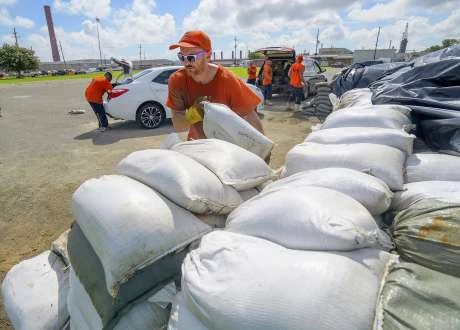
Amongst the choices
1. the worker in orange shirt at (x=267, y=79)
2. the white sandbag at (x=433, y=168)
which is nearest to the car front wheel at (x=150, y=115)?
the worker in orange shirt at (x=267, y=79)

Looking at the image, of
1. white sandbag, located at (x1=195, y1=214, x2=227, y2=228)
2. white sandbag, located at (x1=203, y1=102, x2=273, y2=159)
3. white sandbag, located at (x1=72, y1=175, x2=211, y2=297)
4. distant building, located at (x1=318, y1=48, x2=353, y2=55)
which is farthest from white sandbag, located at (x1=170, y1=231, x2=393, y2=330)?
distant building, located at (x1=318, y1=48, x2=353, y2=55)

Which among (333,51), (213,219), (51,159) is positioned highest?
(333,51)

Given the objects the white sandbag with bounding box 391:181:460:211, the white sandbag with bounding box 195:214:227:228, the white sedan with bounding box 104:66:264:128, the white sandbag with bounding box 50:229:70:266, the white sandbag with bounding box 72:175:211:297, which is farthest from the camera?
the white sedan with bounding box 104:66:264:128

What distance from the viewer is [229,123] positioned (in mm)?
1794

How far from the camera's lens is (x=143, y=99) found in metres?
6.62

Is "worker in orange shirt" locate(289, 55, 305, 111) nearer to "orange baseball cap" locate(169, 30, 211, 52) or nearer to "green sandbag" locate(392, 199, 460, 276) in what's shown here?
"orange baseball cap" locate(169, 30, 211, 52)

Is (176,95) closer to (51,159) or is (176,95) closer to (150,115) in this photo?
(51,159)

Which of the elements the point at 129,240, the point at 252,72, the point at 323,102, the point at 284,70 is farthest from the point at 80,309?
the point at 284,70

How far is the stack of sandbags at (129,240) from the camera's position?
1.13 m

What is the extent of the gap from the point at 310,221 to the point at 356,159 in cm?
72

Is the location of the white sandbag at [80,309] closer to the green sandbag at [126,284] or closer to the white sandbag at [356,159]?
the green sandbag at [126,284]

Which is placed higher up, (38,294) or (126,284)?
(126,284)

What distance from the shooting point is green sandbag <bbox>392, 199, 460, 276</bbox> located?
90 cm

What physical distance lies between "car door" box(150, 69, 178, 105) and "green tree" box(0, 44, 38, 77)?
149 ft
